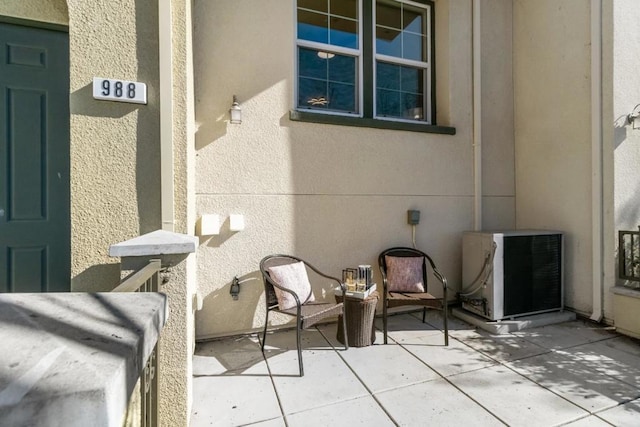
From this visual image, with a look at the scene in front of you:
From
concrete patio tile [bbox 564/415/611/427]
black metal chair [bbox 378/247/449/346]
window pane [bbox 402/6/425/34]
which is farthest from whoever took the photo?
window pane [bbox 402/6/425/34]

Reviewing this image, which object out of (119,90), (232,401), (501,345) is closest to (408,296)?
(501,345)

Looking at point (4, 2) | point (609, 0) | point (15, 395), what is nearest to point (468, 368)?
point (15, 395)

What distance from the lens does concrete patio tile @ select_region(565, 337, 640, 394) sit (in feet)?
8.45

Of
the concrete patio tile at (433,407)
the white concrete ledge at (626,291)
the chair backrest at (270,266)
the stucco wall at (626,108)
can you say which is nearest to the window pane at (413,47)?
the stucco wall at (626,108)

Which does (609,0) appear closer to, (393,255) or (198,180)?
(393,255)

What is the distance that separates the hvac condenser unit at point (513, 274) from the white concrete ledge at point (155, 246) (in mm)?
3260

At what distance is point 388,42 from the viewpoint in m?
4.22

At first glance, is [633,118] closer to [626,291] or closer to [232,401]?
[626,291]

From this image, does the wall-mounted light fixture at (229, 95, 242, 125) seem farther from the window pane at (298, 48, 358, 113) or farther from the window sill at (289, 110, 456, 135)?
the window pane at (298, 48, 358, 113)

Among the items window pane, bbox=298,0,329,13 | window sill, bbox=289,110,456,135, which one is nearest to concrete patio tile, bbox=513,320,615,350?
window sill, bbox=289,110,456,135

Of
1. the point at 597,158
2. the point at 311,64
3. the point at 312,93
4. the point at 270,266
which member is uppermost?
the point at 311,64

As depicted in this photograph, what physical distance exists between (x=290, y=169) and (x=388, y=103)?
175 centimetres

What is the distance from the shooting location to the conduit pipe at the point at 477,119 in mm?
4250

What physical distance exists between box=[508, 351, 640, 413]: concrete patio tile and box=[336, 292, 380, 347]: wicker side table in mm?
1262
